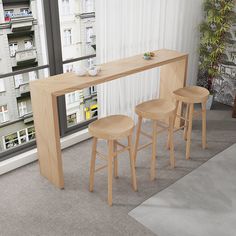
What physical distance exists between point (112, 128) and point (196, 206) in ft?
3.20

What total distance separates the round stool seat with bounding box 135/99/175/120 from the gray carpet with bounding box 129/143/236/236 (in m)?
0.67

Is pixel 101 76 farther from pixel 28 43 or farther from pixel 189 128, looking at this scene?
pixel 28 43

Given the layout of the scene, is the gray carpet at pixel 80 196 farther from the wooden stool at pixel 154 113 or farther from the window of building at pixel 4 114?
the window of building at pixel 4 114

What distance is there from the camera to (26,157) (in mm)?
3320

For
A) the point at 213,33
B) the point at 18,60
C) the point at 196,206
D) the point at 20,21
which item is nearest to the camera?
the point at 196,206

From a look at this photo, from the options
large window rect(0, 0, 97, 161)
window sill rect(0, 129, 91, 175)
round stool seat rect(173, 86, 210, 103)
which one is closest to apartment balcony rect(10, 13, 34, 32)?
large window rect(0, 0, 97, 161)

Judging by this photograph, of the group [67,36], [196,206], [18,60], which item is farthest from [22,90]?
[196,206]

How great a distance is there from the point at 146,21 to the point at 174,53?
0.56m

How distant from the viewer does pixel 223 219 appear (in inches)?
101

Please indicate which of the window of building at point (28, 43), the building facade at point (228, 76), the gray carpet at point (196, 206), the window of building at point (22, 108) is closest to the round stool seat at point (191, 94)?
the gray carpet at point (196, 206)

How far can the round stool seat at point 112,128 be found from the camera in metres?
2.55

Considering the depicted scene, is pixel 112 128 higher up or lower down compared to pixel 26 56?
higher up

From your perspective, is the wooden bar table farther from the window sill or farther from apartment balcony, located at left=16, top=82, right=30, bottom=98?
apartment balcony, located at left=16, top=82, right=30, bottom=98

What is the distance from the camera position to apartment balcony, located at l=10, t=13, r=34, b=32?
577 cm
